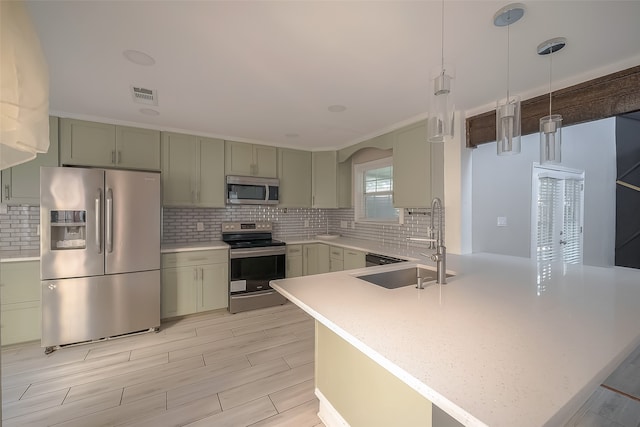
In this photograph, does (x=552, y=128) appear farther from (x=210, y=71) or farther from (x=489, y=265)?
Result: (x=210, y=71)

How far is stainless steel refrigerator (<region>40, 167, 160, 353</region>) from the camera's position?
8.19ft

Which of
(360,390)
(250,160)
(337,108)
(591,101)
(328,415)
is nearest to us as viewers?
(360,390)

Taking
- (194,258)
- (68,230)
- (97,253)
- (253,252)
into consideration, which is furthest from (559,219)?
(68,230)

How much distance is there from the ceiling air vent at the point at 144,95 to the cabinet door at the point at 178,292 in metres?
1.80

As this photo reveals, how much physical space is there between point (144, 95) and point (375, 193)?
3.02 meters

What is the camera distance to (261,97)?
7.83 ft

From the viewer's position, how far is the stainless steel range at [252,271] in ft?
11.1

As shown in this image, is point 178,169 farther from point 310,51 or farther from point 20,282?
point 310,51

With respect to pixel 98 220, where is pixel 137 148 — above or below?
above

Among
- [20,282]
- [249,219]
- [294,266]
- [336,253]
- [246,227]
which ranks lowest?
[294,266]

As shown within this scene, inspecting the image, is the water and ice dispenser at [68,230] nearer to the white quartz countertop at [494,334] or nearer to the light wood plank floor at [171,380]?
the light wood plank floor at [171,380]

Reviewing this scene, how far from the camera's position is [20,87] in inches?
31.9

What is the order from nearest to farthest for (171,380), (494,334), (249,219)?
(494,334) < (171,380) < (249,219)

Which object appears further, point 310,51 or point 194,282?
point 194,282
